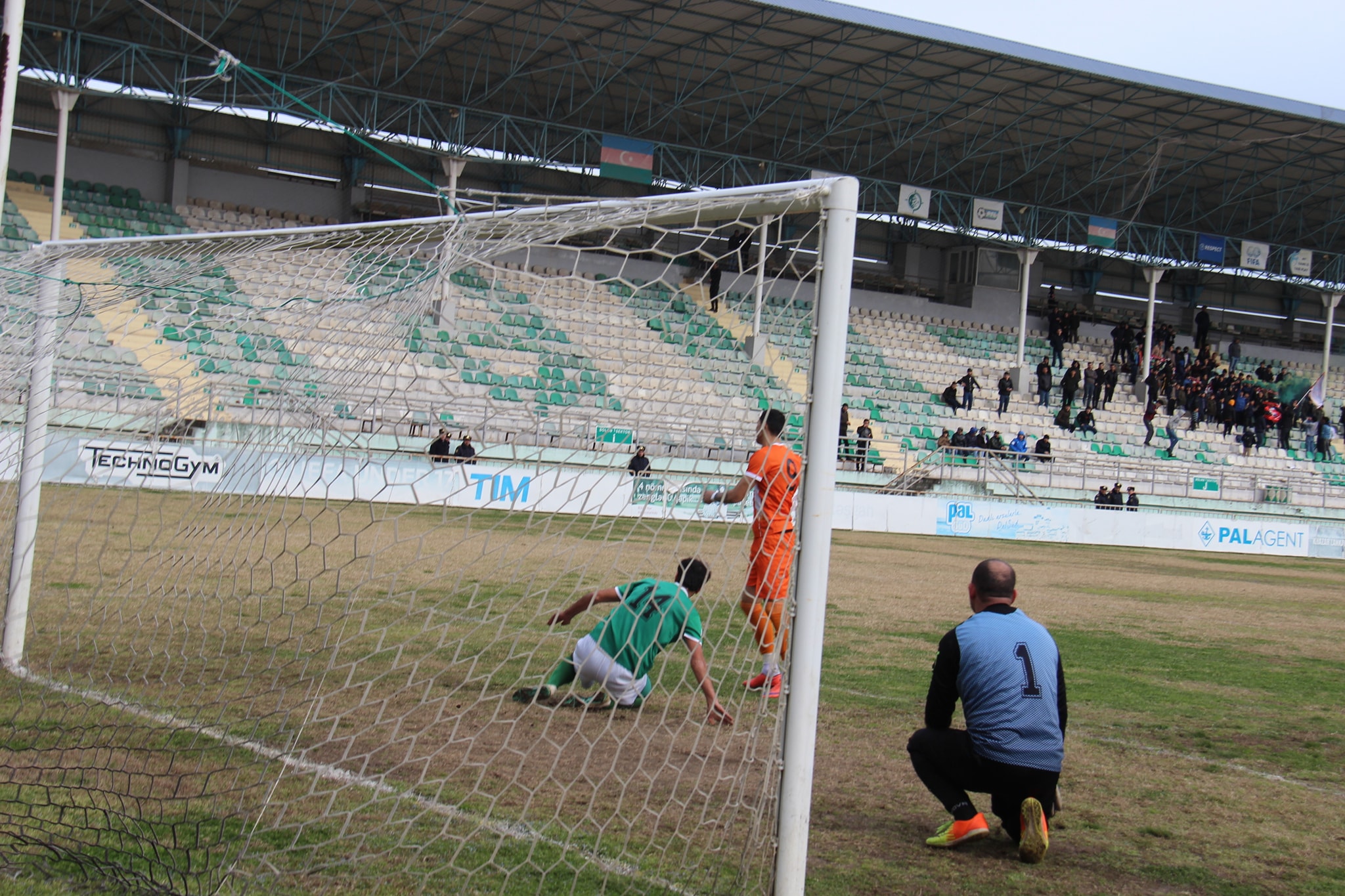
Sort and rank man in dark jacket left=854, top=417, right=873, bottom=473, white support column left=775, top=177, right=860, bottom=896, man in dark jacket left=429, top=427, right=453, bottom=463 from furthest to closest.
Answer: man in dark jacket left=854, top=417, right=873, bottom=473 < man in dark jacket left=429, top=427, right=453, bottom=463 < white support column left=775, top=177, right=860, bottom=896

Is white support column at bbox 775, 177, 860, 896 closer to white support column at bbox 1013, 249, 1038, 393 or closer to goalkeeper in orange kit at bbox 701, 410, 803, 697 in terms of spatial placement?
goalkeeper in orange kit at bbox 701, 410, 803, 697

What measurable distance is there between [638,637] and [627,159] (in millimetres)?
25911

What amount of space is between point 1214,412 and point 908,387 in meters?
11.6

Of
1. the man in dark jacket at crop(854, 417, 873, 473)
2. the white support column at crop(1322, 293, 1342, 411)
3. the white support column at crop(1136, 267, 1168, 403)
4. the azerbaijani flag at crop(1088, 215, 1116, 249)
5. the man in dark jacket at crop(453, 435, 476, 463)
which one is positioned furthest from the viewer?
the white support column at crop(1322, 293, 1342, 411)

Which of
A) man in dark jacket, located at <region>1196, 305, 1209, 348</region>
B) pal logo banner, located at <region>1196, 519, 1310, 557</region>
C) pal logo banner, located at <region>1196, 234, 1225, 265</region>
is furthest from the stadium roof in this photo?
pal logo banner, located at <region>1196, 519, 1310, 557</region>

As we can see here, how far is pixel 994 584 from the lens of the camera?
452 centimetres

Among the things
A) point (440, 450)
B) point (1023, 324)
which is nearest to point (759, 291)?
point (440, 450)

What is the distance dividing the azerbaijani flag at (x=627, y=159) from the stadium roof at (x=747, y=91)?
817mm

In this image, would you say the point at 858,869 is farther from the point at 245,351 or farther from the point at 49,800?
the point at 245,351

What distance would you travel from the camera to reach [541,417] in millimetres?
6289

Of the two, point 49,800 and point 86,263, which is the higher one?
point 86,263

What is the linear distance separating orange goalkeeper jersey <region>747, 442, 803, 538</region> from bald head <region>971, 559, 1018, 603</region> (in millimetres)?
1041

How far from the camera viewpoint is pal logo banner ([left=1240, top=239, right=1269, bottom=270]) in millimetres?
37531

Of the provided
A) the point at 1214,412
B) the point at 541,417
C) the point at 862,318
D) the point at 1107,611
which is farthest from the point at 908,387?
the point at 541,417
